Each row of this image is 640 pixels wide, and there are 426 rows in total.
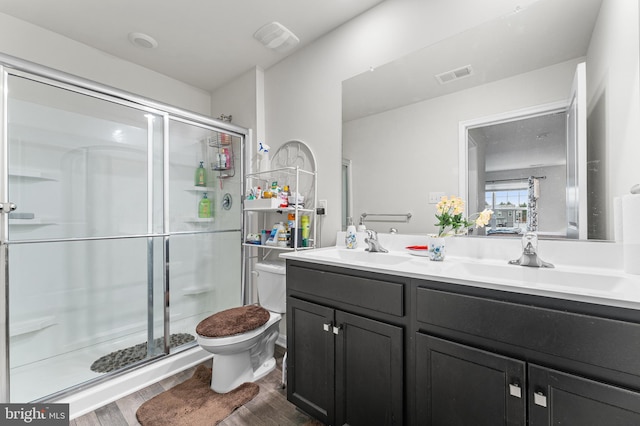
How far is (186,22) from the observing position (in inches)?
76.9

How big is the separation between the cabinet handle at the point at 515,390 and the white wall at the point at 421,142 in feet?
2.75

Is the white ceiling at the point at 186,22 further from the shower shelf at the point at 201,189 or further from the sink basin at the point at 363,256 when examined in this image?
the sink basin at the point at 363,256

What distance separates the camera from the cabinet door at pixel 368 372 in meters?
1.07

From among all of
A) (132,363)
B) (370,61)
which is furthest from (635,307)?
(132,363)

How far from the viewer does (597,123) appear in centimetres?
110

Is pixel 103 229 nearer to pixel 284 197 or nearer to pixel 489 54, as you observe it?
pixel 284 197

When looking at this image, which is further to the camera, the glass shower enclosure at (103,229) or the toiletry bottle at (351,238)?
the toiletry bottle at (351,238)

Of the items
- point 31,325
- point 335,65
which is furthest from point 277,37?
point 31,325

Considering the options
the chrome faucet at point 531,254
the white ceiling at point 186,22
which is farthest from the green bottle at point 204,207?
the chrome faucet at point 531,254

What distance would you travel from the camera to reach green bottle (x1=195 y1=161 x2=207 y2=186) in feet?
7.87

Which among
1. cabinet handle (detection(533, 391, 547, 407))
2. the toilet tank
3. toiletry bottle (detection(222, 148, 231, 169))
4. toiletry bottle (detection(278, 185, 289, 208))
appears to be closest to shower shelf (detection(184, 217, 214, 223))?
toiletry bottle (detection(222, 148, 231, 169))

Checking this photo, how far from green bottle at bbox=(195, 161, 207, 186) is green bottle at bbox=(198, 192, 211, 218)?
0.10m

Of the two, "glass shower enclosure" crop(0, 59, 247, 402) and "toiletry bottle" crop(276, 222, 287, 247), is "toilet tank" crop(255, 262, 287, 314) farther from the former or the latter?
"glass shower enclosure" crop(0, 59, 247, 402)

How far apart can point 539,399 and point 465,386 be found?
20cm
